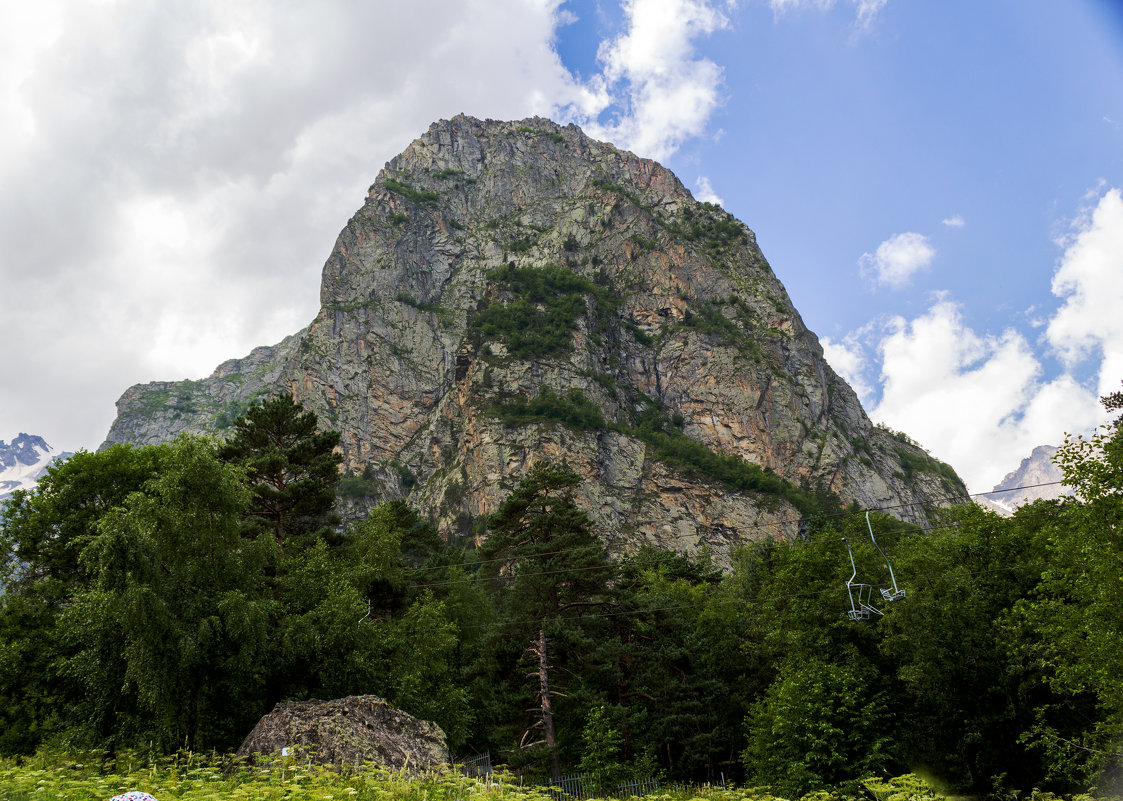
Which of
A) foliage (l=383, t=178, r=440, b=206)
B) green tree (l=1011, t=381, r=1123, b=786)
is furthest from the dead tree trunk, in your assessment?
foliage (l=383, t=178, r=440, b=206)

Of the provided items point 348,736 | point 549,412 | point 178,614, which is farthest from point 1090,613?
point 549,412

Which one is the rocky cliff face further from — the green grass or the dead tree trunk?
the green grass

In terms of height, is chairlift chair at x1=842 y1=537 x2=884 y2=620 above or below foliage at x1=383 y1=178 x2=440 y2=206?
below

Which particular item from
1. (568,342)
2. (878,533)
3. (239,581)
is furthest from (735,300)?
(239,581)

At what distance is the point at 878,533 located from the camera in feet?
129

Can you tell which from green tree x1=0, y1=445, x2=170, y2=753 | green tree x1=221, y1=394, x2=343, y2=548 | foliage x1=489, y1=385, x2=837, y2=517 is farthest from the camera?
foliage x1=489, y1=385, x2=837, y2=517

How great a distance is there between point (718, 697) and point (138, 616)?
24829 mm

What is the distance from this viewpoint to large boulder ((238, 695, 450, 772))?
1474 cm

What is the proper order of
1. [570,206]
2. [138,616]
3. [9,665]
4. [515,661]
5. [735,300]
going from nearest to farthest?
[138,616] < [9,665] < [515,661] < [735,300] < [570,206]

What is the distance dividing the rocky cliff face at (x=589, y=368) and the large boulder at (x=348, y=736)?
83793mm

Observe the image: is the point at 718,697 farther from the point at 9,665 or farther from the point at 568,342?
the point at 568,342

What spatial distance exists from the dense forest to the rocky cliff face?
70.0 m

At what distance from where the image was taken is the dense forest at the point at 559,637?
17.5 m

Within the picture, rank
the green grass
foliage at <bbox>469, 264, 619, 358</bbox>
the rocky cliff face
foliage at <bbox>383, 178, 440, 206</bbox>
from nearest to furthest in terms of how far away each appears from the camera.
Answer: the green grass < the rocky cliff face < foliage at <bbox>469, 264, 619, 358</bbox> < foliage at <bbox>383, 178, 440, 206</bbox>
